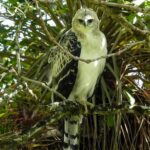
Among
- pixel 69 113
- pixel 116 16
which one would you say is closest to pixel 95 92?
pixel 69 113

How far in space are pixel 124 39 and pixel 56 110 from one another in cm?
180

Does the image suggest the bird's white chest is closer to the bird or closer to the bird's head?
the bird

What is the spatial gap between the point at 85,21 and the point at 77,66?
0.56 meters

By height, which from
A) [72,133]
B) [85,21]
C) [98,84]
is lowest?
[72,133]

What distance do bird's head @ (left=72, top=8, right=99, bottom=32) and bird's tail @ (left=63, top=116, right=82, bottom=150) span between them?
85 cm

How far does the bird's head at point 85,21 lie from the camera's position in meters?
5.00

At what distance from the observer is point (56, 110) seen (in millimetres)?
3885

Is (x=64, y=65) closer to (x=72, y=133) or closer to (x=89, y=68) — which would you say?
(x=89, y=68)

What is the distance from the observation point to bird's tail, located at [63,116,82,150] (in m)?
4.82

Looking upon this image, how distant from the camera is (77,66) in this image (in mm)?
4680

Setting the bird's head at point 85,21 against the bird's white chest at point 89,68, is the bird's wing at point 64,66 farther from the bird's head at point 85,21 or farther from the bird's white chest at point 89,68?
the bird's head at point 85,21

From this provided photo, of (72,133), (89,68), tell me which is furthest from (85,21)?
(72,133)

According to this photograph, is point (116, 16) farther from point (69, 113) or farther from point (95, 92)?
point (95, 92)

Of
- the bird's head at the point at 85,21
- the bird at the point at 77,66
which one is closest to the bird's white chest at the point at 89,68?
the bird at the point at 77,66
